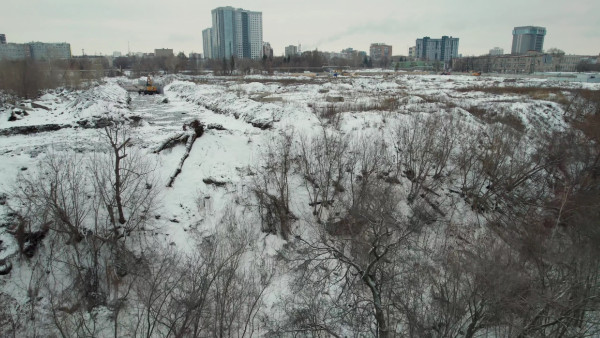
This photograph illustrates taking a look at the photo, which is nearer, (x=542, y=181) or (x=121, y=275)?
(x=121, y=275)

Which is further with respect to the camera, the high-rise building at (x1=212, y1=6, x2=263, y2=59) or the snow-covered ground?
the high-rise building at (x1=212, y1=6, x2=263, y2=59)

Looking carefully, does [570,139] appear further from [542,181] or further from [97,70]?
[97,70]

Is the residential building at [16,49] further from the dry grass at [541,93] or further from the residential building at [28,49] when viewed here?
the dry grass at [541,93]

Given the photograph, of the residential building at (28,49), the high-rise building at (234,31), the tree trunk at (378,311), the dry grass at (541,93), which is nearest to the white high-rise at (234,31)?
the high-rise building at (234,31)

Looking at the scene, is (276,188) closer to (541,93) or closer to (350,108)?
(350,108)

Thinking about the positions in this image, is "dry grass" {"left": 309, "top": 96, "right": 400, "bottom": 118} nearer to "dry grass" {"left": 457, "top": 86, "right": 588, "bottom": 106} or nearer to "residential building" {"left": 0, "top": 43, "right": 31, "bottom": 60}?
"dry grass" {"left": 457, "top": 86, "right": 588, "bottom": 106}

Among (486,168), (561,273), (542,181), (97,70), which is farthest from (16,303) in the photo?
(97,70)

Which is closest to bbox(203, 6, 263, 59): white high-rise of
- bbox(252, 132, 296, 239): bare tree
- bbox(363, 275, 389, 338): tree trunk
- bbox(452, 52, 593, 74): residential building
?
bbox(452, 52, 593, 74): residential building

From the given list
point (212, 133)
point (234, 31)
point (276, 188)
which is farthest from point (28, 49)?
point (276, 188)
